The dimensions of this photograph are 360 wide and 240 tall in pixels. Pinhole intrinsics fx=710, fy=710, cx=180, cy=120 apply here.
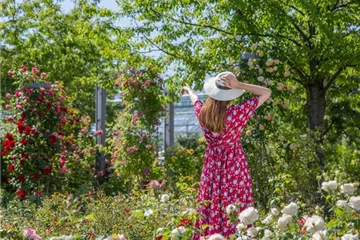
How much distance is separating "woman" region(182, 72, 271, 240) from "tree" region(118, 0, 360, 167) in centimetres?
292

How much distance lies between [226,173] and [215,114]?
0.40 metres

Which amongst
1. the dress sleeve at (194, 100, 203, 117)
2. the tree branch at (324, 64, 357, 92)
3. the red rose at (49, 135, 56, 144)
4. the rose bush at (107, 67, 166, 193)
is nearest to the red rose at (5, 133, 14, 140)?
the red rose at (49, 135, 56, 144)

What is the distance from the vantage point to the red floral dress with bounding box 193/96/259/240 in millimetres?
4566

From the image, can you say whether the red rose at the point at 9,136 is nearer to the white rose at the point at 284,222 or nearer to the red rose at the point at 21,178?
the red rose at the point at 21,178

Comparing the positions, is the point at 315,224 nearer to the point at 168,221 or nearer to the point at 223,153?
the point at 168,221

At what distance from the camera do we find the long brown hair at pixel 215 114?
4.51 meters

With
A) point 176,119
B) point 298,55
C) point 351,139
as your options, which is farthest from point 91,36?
point 176,119

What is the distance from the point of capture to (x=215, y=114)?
4.52 meters

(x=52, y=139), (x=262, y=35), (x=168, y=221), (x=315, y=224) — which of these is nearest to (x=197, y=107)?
(x=168, y=221)

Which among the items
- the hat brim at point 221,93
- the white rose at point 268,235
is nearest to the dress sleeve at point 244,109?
the hat brim at point 221,93

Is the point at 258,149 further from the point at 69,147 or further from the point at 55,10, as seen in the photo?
the point at 55,10

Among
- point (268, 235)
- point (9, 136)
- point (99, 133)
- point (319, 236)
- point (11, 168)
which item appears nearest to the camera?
point (319, 236)

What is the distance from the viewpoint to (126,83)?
9.66 m

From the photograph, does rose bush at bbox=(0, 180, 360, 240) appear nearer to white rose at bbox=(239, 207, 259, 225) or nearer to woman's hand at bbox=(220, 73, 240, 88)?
white rose at bbox=(239, 207, 259, 225)
